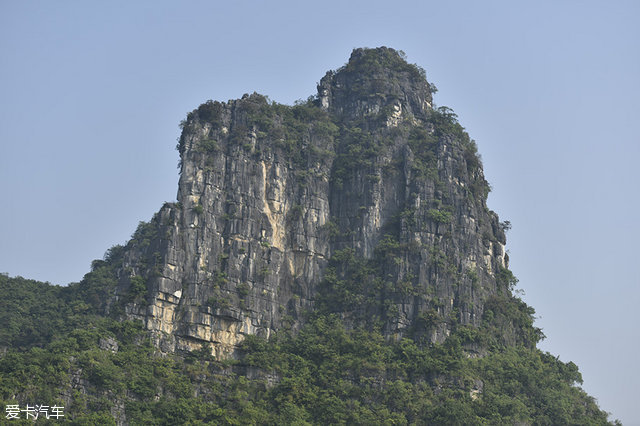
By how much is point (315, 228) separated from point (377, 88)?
12.4 metres

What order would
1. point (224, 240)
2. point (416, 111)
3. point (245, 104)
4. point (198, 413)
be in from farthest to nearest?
point (416, 111)
point (245, 104)
point (224, 240)
point (198, 413)

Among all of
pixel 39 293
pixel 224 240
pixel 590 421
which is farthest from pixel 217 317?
pixel 590 421

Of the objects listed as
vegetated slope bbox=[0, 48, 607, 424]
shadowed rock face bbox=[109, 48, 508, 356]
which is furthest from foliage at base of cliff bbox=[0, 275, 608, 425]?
shadowed rock face bbox=[109, 48, 508, 356]

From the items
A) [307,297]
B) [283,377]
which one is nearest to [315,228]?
[307,297]

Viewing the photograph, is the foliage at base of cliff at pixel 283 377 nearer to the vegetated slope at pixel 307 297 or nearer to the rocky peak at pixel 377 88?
the vegetated slope at pixel 307 297

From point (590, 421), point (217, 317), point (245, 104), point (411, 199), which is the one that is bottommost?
point (590, 421)

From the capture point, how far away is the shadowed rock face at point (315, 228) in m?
66.3

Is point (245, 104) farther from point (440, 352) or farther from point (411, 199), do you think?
point (440, 352)

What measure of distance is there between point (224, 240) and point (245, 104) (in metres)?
10.2

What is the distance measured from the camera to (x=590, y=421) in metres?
63.9

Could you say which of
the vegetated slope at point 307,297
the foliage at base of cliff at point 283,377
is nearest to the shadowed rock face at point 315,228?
the vegetated slope at point 307,297

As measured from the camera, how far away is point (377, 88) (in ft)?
257

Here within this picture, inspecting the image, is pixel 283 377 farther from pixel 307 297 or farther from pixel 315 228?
pixel 315 228

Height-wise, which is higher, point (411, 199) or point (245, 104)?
point (245, 104)
